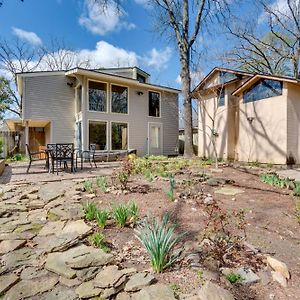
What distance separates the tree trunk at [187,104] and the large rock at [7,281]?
1046 cm

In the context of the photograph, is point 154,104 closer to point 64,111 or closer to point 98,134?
point 98,134

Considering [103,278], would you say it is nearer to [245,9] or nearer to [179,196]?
[179,196]

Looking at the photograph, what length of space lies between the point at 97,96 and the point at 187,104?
198 inches

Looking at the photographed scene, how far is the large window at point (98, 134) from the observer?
43.3 ft

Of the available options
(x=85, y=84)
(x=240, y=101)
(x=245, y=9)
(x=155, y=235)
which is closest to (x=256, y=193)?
(x=155, y=235)

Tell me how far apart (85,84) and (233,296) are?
41.0 feet

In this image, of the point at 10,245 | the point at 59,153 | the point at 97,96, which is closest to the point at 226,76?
the point at 97,96

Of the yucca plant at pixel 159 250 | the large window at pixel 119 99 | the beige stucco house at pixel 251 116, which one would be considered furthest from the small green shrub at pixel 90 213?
the large window at pixel 119 99

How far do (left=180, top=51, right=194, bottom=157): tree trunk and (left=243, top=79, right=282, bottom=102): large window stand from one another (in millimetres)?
2656

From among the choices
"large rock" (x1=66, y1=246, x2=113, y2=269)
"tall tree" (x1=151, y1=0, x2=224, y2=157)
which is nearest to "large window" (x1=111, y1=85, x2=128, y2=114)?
"tall tree" (x1=151, y1=0, x2=224, y2=157)

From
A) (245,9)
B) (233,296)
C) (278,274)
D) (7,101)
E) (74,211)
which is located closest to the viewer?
(233,296)

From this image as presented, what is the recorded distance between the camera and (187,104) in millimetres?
12211

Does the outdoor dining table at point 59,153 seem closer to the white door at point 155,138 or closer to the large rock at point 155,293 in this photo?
the large rock at point 155,293

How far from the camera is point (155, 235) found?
2553 mm
